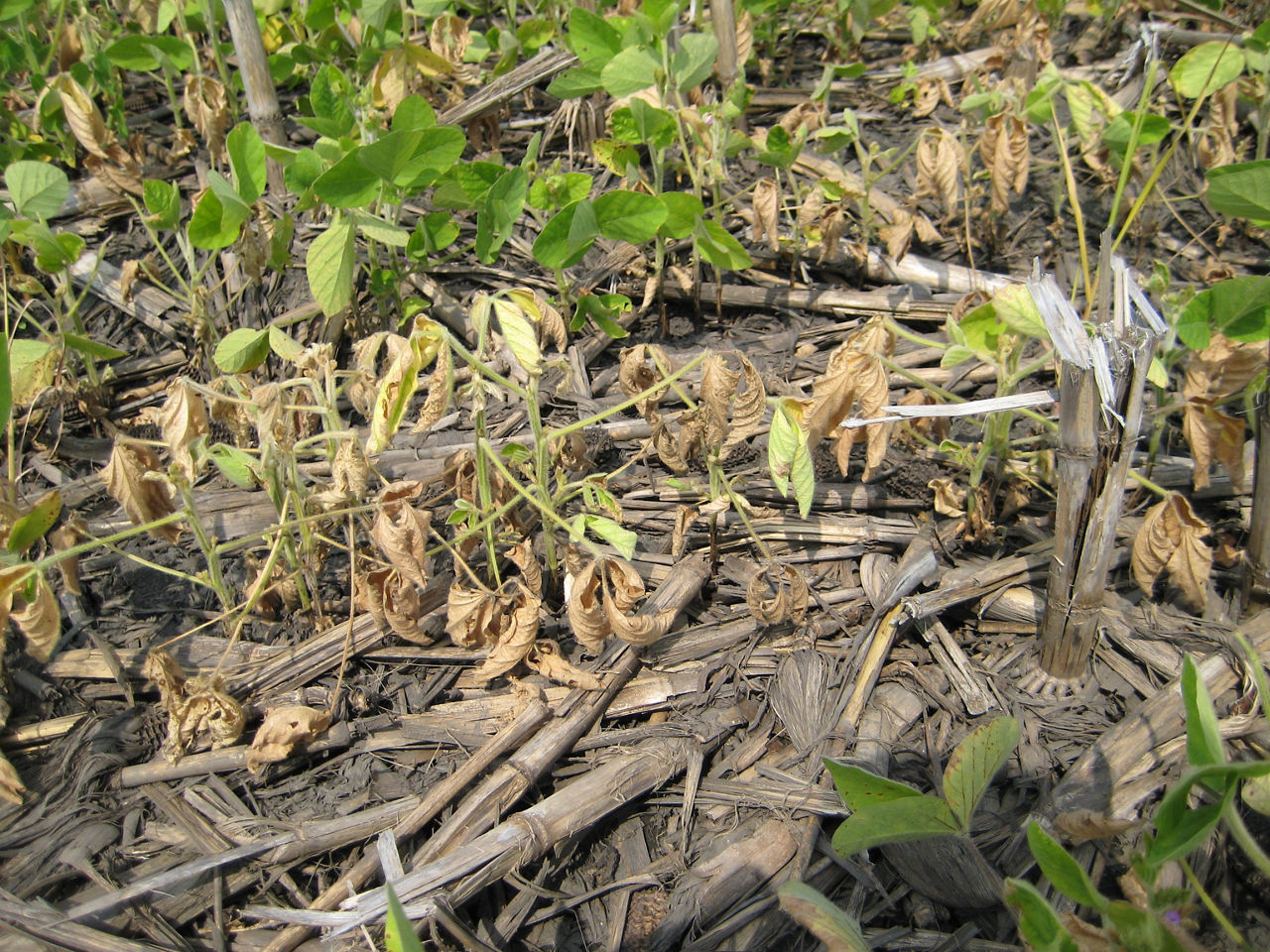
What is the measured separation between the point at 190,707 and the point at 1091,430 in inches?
56.8

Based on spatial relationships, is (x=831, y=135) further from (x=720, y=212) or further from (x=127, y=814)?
(x=127, y=814)

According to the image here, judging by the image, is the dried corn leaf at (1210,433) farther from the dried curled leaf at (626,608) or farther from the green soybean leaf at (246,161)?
the green soybean leaf at (246,161)

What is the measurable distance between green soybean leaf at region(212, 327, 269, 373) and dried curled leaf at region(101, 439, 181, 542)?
0.21 meters

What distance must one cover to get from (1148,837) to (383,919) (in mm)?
977

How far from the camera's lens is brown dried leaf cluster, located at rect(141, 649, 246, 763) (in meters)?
1.43

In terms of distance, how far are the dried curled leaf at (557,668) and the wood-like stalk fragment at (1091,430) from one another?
2.54 ft

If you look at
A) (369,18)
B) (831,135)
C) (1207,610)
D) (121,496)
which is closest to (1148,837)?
(1207,610)

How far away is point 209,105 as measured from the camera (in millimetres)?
2432

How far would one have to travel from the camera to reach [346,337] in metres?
2.27

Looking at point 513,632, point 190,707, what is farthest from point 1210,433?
point 190,707

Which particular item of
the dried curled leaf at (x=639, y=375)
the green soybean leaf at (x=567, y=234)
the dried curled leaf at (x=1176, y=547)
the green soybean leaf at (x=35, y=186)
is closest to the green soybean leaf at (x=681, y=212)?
the green soybean leaf at (x=567, y=234)

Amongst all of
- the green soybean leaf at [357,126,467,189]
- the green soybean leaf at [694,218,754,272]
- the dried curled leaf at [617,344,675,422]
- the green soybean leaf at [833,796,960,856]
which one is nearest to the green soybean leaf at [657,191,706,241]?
the green soybean leaf at [694,218,754,272]

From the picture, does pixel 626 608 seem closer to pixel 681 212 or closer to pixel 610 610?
pixel 610 610

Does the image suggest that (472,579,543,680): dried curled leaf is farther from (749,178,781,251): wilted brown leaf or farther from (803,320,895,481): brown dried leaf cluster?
(749,178,781,251): wilted brown leaf
